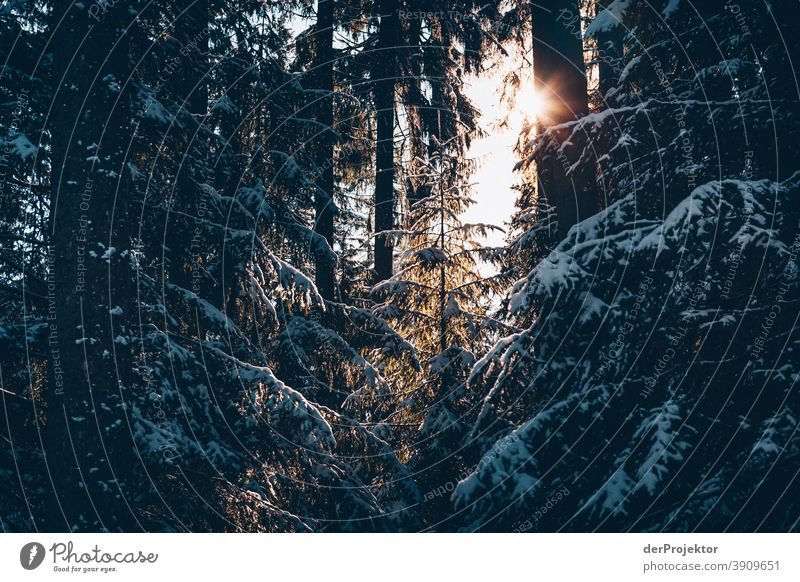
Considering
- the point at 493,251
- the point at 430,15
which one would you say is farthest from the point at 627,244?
the point at 430,15

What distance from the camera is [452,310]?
1000 centimetres

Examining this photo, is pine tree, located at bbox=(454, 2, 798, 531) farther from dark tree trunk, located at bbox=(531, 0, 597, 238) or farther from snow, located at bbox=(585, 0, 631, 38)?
dark tree trunk, located at bbox=(531, 0, 597, 238)

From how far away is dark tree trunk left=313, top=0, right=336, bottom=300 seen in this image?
12062 mm

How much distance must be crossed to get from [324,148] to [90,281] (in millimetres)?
6693

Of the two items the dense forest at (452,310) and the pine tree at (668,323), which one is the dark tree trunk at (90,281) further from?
the pine tree at (668,323)

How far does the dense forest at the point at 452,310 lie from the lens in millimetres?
6008

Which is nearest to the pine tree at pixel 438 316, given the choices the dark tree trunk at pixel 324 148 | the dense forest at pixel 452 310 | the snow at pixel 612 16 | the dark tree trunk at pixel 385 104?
the dense forest at pixel 452 310

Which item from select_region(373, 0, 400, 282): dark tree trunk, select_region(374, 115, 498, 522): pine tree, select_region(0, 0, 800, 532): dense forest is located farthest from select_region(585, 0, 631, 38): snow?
select_region(373, 0, 400, 282): dark tree trunk

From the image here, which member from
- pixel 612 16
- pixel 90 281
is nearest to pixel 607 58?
pixel 612 16

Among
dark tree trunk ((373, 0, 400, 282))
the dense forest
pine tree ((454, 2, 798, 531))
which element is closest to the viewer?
pine tree ((454, 2, 798, 531))

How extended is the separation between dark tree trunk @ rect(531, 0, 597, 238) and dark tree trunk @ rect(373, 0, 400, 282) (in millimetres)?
4663

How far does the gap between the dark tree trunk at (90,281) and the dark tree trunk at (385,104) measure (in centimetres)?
741

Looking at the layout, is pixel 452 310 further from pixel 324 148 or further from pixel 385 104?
pixel 385 104

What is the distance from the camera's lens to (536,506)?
6.88m
